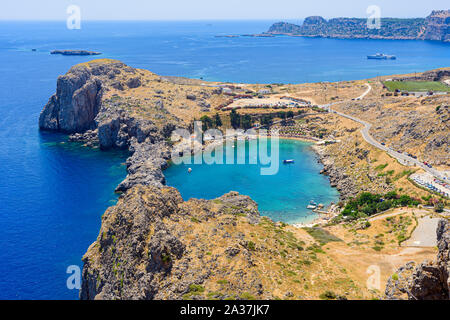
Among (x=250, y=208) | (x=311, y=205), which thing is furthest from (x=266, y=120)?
(x=250, y=208)

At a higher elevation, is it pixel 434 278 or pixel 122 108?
pixel 122 108

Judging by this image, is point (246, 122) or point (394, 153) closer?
point (394, 153)

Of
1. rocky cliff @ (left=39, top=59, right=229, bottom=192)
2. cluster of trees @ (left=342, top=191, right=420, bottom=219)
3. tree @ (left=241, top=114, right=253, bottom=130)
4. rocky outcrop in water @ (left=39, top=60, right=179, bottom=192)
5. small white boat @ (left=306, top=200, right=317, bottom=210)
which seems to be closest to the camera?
cluster of trees @ (left=342, top=191, right=420, bottom=219)

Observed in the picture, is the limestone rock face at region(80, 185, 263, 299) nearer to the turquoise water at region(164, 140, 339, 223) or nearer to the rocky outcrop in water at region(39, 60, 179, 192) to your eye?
the turquoise water at region(164, 140, 339, 223)

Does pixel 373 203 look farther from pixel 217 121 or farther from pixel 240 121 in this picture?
pixel 217 121

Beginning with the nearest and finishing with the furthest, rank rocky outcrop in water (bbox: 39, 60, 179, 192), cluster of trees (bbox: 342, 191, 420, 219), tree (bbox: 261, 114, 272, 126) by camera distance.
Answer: cluster of trees (bbox: 342, 191, 420, 219), rocky outcrop in water (bbox: 39, 60, 179, 192), tree (bbox: 261, 114, 272, 126)

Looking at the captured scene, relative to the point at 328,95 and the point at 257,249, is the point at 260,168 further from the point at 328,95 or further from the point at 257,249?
the point at 328,95

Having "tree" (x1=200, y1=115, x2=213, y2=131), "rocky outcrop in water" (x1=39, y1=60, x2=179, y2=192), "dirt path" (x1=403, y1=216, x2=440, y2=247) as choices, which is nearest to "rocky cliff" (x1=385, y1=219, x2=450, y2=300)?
"dirt path" (x1=403, y1=216, x2=440, y2=247)

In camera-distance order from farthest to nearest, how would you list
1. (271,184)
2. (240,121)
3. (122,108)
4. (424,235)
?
(240,121)
(122,108)
(271,184)
(424,235)
